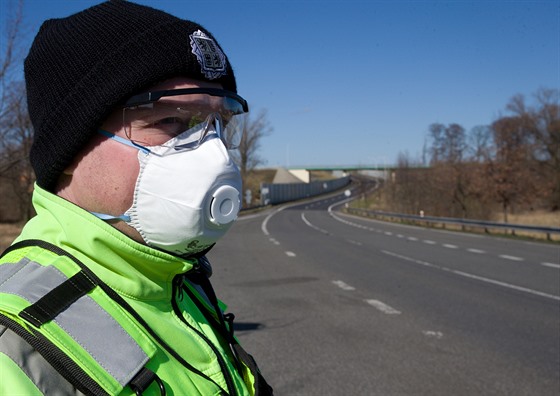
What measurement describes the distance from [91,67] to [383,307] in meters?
7.22

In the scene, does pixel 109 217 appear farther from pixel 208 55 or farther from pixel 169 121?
pixel 208 55

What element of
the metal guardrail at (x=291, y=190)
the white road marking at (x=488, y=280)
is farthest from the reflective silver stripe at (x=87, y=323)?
the metal guardrail at (x=291, y=190)

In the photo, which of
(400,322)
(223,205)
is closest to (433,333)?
(400,322)

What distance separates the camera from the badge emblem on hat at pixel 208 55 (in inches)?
64.9

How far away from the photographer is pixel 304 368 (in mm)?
5211

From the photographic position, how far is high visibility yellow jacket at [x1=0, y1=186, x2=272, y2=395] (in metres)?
1.12

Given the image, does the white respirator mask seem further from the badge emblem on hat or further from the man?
the badge emblem on hat

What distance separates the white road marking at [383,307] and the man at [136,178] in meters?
6.31

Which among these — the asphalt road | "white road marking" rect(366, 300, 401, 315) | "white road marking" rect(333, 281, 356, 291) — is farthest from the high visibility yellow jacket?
"white road marking" rect(333, 281, 356, 291)

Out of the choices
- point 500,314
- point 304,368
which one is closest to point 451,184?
point 500,314

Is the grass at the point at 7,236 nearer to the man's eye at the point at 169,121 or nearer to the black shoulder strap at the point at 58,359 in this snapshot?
the man's eye at the point at 169,121

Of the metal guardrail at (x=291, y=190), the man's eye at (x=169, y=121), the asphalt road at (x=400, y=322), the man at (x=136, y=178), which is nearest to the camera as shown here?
the man at (x=136, y=178)

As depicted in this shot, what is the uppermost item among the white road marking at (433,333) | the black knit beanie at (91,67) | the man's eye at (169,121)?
the black knit beanie at (91,67)

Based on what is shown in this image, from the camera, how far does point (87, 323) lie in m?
1.21
